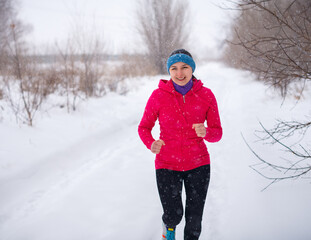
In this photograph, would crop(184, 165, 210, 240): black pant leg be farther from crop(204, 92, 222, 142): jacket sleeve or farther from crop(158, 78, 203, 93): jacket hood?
crop(158, 78, 203, 93): jacket hood

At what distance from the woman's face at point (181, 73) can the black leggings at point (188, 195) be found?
67cm

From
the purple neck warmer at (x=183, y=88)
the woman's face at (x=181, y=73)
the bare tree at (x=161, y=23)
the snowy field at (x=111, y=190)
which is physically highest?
the bare tree at (x=161, y=23)

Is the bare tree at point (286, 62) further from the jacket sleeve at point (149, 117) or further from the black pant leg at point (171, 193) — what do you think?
the jacket sleeve at point (149, 117)

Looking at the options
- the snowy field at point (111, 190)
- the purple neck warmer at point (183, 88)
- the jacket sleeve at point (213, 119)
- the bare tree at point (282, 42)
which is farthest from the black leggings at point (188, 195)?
the bare tree at point (282, 42)

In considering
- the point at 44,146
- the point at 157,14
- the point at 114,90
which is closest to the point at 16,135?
the point at 44,146

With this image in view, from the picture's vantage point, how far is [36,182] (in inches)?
114

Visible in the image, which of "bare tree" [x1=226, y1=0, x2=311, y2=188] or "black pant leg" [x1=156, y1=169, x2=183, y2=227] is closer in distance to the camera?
"black pant leg" [x1=156, y1=169, x2=183, y2=227]

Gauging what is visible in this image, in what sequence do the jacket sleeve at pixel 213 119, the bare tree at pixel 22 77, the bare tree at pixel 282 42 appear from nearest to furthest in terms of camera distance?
the jacket sleeve at pixel 213 119 < the bare tree at pixel 282 42 < the bare tree at pixel 22 77

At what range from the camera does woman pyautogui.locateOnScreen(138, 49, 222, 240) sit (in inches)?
58.9

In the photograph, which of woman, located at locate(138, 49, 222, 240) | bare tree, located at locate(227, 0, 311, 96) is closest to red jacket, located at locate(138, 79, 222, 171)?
woman, located at locate(138, 49, 222, 240)

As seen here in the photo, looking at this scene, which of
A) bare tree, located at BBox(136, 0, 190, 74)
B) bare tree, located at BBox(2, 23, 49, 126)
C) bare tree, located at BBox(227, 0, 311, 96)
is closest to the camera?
bare tree, located at BBox(227, 0, 311, 96)

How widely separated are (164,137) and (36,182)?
2.35 metres

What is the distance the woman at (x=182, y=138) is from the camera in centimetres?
150

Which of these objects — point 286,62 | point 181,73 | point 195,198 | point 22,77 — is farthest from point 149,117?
point 22,77
